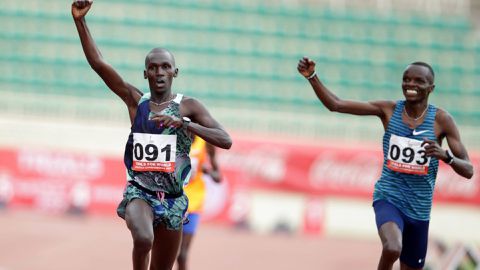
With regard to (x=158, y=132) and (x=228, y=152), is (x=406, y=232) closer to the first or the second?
(x=158, y=132)

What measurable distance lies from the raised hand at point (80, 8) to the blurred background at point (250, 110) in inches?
339

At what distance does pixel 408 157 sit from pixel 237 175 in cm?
1011

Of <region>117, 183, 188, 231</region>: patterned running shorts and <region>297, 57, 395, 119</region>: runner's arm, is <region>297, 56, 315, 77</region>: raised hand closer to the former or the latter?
<region>297, 57, 395, 119</region>: runner's arm

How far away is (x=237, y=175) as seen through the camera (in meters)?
17.6

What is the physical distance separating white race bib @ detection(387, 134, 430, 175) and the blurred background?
298 inches

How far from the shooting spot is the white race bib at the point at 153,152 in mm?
6711

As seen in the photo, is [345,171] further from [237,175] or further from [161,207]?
[161,207]

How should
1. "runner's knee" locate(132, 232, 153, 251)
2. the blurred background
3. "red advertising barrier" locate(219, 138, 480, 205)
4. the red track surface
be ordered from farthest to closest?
"red advertising barrier" locate(219, 138, 480, 205), the blurred background, the red track surface, "runner's knee" locate(132, 232, 153, 251)

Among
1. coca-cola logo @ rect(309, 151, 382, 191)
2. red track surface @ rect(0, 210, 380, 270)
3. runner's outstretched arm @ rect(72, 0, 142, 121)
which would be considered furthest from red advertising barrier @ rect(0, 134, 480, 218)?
runner's outstretched arm @ rect(72, 0, 142, 121)

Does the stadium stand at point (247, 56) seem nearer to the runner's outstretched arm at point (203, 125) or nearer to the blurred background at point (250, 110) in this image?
the blurred background at point (250, 110)

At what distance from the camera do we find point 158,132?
6.75 metres

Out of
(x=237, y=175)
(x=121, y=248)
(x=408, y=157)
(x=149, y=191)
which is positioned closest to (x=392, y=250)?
(x=408, y=157)

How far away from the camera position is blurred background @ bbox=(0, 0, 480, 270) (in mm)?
17391

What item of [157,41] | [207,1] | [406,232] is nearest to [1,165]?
[157,41]
